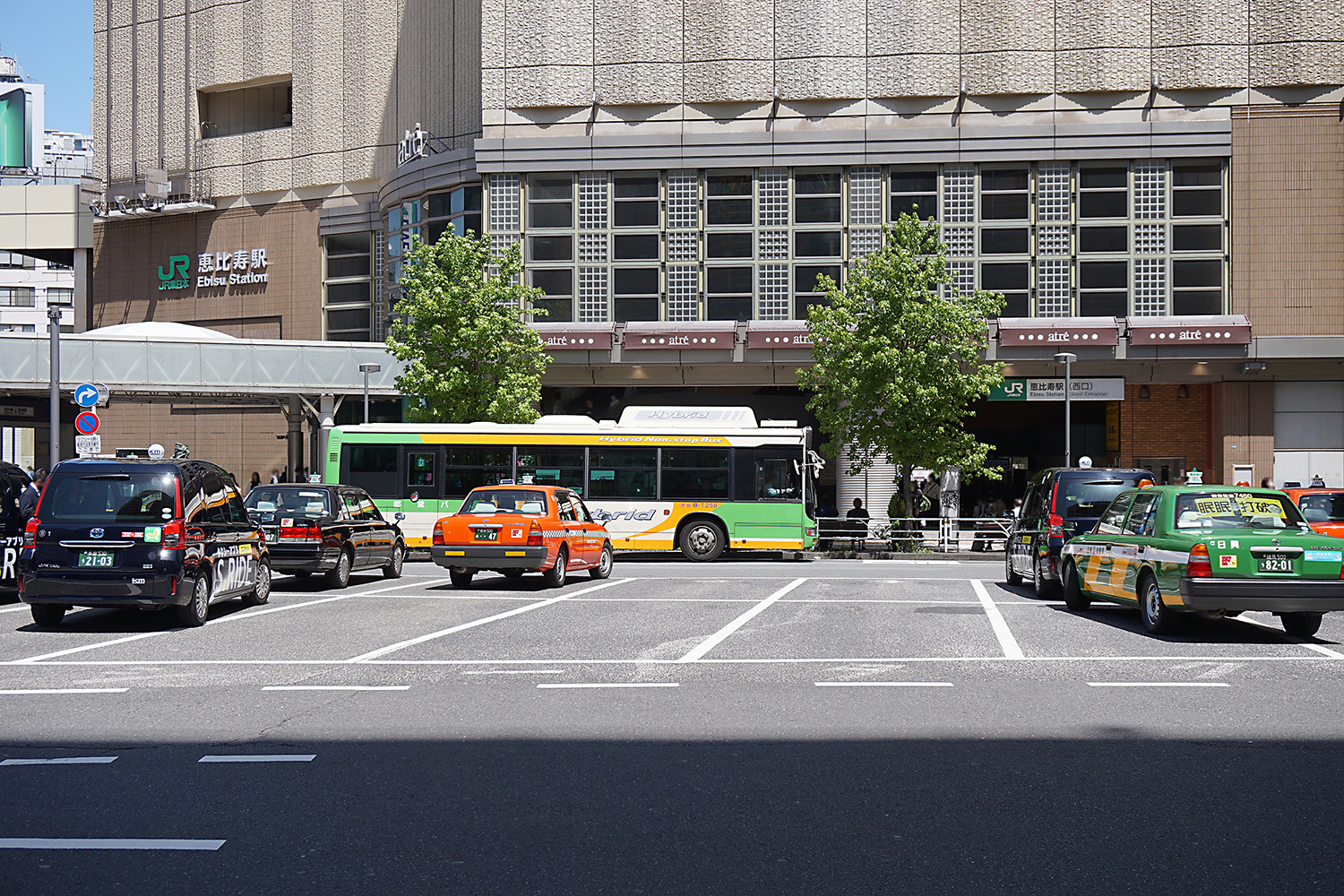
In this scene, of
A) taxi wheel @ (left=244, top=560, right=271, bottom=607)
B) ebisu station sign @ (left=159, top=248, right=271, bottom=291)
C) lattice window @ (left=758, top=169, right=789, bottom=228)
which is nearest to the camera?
taxi wheel @ (left=244, top=560, right=271, bottom=607)

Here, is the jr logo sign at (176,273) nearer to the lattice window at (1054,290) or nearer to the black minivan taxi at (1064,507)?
the lattice window at (1054,290)

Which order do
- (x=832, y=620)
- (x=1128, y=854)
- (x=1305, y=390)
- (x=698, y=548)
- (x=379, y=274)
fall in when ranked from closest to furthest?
(x=1128, y=854), (x=832, y=620), (x=698, y=548), (x=1305, y=390), (x=379, y=274)

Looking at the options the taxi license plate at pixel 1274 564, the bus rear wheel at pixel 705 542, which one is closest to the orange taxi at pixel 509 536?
the bus rear wheel at pixel 705 542

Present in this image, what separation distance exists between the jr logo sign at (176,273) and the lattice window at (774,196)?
25727 millimetres

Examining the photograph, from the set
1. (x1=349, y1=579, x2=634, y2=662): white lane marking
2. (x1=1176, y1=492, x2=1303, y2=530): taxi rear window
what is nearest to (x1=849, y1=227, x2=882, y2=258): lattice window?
(x1=349, y1=579, x2=634, y2=662): white lane marking

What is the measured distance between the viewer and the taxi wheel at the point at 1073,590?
16578 mm

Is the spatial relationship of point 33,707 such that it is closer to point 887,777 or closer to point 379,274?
point 887,777

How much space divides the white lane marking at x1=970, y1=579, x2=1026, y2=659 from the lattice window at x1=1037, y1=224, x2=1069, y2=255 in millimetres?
22192

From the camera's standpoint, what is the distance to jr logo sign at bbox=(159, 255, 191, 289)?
2066 inches

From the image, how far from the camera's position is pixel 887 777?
6.89m

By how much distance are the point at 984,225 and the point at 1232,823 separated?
36.2m

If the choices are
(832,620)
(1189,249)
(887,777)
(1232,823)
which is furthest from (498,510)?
(1189,249)

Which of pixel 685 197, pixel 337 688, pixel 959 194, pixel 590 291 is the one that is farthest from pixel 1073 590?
pixel 590 291

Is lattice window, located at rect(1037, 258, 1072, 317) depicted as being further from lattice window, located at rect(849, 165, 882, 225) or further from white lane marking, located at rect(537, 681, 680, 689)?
white lane marking, located at rect(537, 681, 680, 689)
